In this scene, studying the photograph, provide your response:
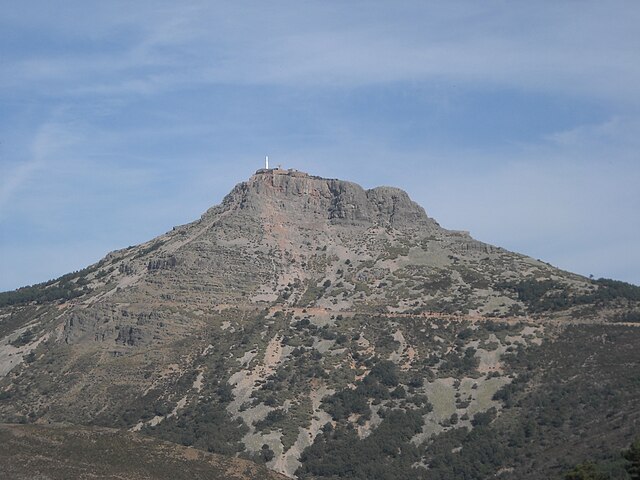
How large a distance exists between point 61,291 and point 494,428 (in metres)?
61.4

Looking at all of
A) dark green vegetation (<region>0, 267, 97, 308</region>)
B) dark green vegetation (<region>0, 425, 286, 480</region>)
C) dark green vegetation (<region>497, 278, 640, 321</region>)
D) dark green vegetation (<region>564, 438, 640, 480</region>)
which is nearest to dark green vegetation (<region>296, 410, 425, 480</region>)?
dark green vegetation (<region>0, 425, 286, 480</region>)

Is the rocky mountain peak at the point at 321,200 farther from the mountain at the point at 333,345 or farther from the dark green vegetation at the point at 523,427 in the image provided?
the dark green vegetation at the point at 523,427

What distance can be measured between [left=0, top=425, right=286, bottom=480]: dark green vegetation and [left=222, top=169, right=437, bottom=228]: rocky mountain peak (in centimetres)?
6424

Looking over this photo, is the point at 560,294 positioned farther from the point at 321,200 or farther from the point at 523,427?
the point at 321,200

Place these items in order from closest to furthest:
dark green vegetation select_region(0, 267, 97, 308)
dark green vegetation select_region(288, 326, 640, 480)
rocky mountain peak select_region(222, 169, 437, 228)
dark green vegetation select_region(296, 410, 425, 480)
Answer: dark green vegetation select_region(288, 326, 640, 480), dark green vegetation select_region(296, 410, 425, 480), dark green vegetation select_region(0, 267, 97, 308), rocky mountain peak select_region(222, 169, 437, 228)

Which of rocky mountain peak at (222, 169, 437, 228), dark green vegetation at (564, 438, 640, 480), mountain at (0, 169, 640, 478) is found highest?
rocky mountain peak at (222, 169, 437, 228)

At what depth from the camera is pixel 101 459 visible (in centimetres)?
7894

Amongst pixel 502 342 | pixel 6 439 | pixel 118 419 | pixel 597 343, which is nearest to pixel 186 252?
pixel 118 419

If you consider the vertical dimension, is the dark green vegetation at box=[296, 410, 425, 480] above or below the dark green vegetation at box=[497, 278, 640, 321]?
below

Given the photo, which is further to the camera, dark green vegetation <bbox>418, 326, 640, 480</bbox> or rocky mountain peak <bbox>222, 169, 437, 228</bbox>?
rocky mountain peak <bbox>222, 169, 437, 228</bbox>

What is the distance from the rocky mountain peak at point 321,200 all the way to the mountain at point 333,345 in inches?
7.3

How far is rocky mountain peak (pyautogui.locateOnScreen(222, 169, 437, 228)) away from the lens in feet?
488

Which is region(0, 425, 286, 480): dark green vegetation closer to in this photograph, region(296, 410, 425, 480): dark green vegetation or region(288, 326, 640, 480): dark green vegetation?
region(296, 410, 425, 480): dark green vegetation

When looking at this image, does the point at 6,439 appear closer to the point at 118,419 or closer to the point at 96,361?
the point at 118,419
